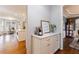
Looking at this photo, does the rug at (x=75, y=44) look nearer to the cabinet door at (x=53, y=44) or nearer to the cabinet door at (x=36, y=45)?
the cabinet door at (x=53, y=44)

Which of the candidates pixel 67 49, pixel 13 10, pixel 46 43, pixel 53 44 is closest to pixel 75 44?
pixel 67 49

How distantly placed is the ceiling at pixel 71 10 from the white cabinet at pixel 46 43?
0.40 m

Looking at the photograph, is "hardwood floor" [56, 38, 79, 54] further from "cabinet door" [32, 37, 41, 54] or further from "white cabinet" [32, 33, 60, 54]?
"cabinet door" [32, 37, 41, 54]

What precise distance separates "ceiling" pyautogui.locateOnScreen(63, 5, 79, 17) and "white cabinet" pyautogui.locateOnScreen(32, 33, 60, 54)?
397 mm

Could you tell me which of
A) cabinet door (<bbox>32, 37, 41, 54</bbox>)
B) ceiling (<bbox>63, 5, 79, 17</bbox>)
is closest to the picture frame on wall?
cabinet door (<bbox>32, 37, 41, 54</bbox>)

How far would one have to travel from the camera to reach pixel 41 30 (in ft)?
5.28

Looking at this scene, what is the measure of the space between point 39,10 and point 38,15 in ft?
0.29

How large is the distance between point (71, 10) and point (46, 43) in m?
0.72

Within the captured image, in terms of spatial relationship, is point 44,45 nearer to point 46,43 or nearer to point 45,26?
point 46,43

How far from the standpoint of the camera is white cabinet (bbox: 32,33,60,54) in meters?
1.50

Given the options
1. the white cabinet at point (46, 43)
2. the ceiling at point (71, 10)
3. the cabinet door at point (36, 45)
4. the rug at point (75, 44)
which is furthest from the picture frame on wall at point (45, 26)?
the rug at point (75, 44)
